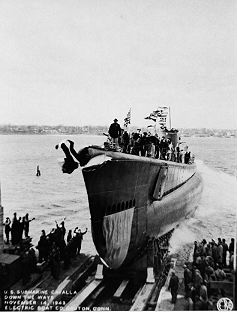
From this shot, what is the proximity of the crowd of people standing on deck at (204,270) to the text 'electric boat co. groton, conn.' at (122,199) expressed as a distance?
4.61ft

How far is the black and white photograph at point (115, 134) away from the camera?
24.3ft

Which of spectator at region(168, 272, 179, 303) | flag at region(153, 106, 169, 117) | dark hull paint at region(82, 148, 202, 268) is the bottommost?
spectator at region(168, 272, 179, 303)

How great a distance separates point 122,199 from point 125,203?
0.17m

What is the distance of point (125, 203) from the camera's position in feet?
26.3

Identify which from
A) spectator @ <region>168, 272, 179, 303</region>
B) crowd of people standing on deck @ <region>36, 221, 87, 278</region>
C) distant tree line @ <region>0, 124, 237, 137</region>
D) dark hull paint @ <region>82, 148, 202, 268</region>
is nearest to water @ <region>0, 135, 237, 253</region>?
distant tree line @ <region>0, 124, 237, 137</region>

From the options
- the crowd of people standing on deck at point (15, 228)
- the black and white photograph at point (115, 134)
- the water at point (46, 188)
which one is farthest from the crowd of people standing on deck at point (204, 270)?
the crowd of people standing on deck at point (15, 228)

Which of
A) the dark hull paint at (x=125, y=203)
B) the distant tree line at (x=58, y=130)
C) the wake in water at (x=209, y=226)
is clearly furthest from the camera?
the wake in water at (x=209, y=226)

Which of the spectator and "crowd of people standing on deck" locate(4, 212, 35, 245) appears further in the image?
"crowd of people standing on deck" locate(4, 212, 35, 245)

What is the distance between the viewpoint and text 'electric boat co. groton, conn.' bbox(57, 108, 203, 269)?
23.6 ft

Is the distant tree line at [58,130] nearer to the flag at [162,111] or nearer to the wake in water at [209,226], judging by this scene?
the flag at [162,111]

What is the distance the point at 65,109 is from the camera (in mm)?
9133

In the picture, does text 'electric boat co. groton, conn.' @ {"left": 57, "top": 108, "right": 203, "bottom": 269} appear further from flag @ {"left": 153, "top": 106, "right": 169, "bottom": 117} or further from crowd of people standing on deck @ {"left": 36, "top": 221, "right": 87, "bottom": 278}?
crowd of people standing on deck @ {"left": 36, "top": 221, "right": 87, "bottom": 278}

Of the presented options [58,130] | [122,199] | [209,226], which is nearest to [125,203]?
[122,199]

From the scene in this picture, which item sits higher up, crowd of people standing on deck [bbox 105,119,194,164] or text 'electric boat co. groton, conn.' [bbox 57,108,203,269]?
crowd of people standing on deck [bbox 105,119,194,164]
